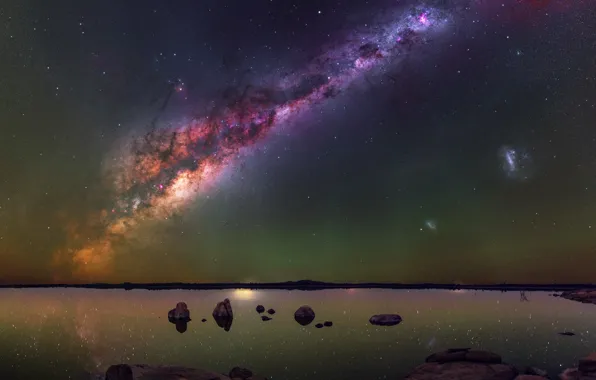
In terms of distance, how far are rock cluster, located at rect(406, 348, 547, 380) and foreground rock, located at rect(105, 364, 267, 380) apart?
9623 mm

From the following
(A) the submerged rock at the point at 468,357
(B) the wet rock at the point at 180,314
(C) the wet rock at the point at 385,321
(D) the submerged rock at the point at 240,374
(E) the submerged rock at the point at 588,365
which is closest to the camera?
(E) the submerged rock at the point at 588,365

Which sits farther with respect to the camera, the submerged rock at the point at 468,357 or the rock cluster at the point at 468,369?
the submerged rock at the point at 468,357

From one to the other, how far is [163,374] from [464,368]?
16608 millimetres

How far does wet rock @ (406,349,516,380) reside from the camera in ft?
75.5

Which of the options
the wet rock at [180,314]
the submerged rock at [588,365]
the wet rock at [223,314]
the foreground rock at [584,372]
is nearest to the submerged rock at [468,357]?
the foreground rock at [584,372]

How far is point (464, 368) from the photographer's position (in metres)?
24.2

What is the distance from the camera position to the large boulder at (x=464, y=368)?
23.0 m

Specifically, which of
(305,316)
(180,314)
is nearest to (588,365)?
(305,316)

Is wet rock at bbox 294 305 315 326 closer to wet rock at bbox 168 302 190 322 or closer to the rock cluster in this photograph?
wet rock at bbox 168 302 190 322

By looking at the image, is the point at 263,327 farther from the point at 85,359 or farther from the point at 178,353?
the point at 85,359

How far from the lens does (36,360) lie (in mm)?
31391

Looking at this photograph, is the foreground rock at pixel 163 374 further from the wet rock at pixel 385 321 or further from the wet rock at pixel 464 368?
the wet rock at pixel 385 321

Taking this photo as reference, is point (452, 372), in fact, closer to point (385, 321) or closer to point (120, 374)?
point (120, 374)

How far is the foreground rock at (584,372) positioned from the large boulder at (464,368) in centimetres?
284
